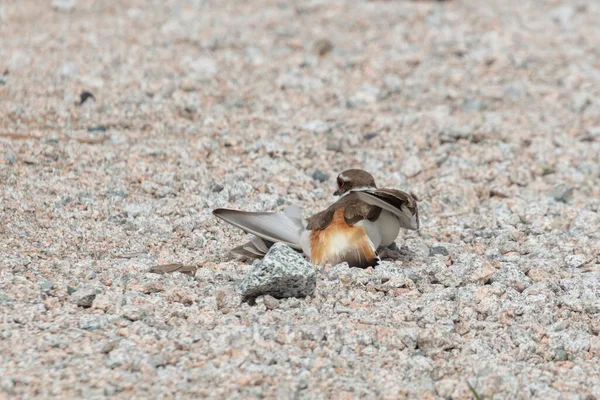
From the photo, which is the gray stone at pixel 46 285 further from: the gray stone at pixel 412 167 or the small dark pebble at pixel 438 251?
the gray stone at pixel 412 167

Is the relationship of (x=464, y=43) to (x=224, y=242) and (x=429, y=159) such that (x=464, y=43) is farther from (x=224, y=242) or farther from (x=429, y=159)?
(x=224, y=242)

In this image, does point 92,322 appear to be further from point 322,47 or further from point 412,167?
point 322,47

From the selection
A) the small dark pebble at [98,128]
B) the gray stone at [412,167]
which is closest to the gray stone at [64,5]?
the small dark pebble at [98,128]

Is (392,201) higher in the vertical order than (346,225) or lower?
higher

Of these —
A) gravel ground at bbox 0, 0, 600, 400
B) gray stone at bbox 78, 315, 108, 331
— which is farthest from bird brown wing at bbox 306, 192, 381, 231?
gray stone at bbox 78, 315, 108, 331

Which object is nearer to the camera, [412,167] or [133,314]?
[133,314]

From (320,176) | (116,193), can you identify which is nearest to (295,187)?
(320,176)
